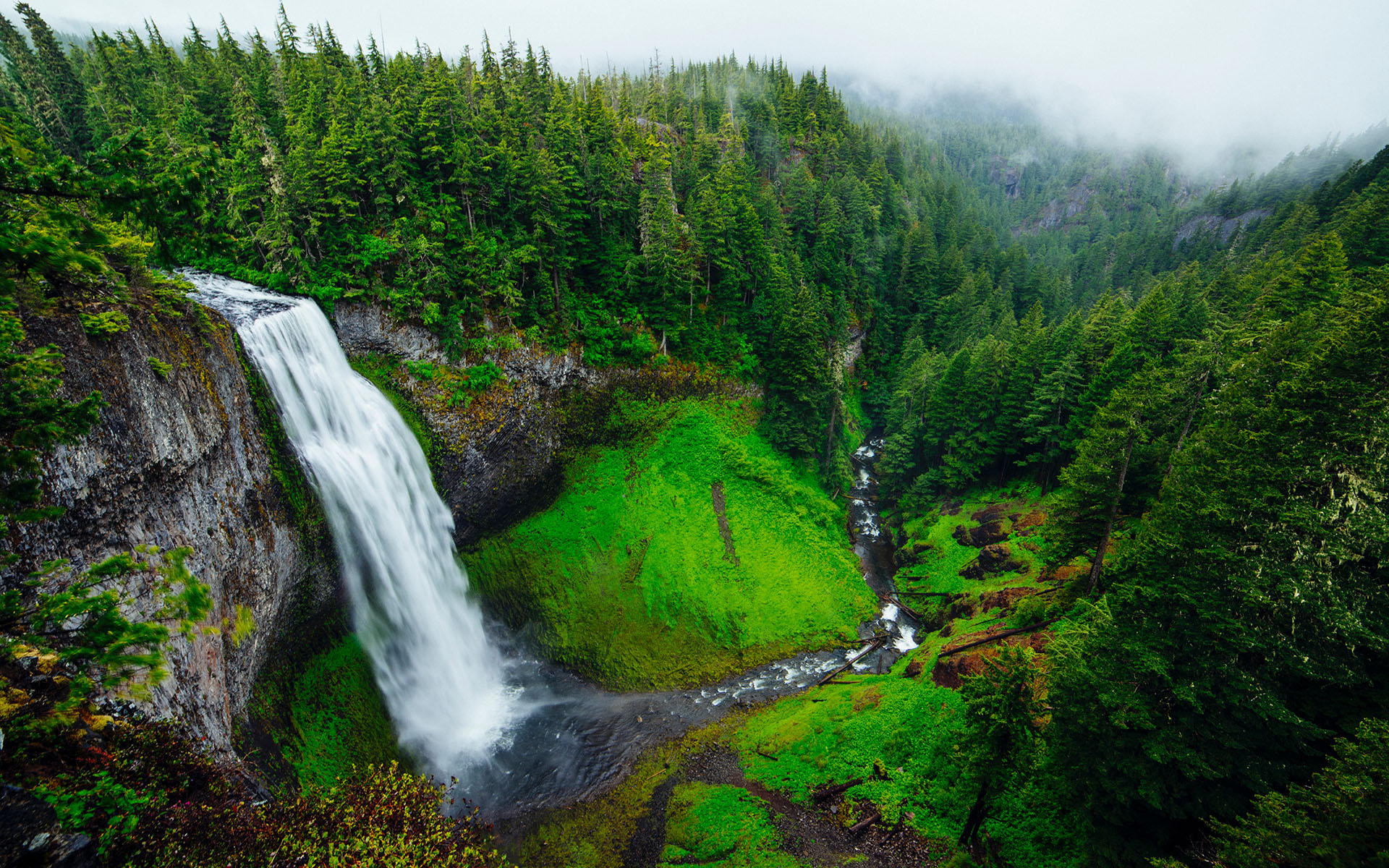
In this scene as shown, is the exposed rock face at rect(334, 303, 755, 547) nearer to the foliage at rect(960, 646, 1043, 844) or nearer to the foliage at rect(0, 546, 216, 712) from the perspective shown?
the foliage at rect(0, 546, 216, 712)

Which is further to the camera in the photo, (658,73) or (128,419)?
(658,73)

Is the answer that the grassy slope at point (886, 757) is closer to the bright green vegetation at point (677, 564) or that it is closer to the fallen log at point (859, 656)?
the fallen log at point (859, 656)

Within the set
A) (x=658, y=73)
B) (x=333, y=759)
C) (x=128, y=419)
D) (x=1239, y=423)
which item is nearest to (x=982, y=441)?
(x=1239, y=423)

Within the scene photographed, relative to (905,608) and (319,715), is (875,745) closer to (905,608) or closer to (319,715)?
(905,608)

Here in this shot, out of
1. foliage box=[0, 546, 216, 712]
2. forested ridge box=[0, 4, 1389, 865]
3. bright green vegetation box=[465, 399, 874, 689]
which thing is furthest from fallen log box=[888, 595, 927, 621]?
foliage box=[0, 546, 216, 712]

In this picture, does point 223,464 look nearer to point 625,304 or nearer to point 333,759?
point 333,759

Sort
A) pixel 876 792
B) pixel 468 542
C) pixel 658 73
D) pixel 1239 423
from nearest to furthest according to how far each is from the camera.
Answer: pixel 1239 423 < pixel 876 792 < pixel 468 542 < pixel 658 73
